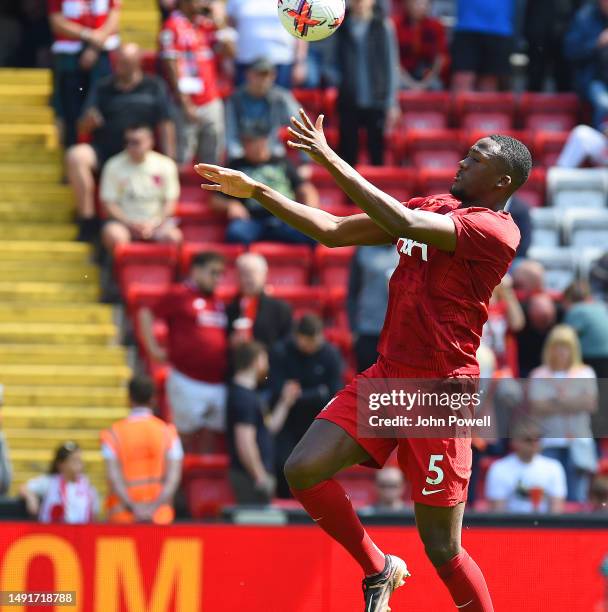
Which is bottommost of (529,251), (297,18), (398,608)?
(398,608)

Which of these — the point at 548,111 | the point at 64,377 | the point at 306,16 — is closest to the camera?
the point at 306,16

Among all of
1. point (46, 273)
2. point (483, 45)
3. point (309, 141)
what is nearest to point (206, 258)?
A: point (46, 273)

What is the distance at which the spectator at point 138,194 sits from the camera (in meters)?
12.9

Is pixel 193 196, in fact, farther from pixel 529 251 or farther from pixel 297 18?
pixel 297 18

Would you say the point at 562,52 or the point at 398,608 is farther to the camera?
the point at 562,52

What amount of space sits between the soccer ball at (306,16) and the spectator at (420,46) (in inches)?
266

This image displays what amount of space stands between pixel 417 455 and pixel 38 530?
7.39ft

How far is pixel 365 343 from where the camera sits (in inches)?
470

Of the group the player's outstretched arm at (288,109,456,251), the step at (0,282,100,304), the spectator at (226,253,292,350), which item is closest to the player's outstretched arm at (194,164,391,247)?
the player's outstretched arm at (288,109,456,251)

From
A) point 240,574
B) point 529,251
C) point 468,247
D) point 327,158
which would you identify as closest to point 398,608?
point 240,574

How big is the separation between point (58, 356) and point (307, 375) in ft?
7.45

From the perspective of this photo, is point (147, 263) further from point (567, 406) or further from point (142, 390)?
point (567, 406)

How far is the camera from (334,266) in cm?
1330

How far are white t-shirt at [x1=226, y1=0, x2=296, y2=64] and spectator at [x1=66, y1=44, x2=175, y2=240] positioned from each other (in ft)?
3.03
